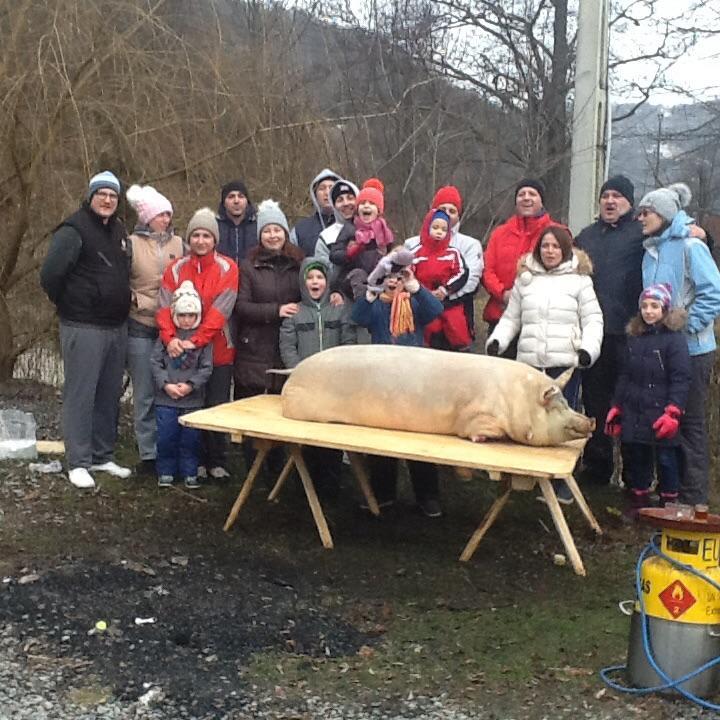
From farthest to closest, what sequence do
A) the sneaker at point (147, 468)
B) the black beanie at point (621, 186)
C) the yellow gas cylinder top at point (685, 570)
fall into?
the sneaker at point (147, 468)
the black beanie at point (621, 186)
the yellow gas cylinder top at point (685, 570)

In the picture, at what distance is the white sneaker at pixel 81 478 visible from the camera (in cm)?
696

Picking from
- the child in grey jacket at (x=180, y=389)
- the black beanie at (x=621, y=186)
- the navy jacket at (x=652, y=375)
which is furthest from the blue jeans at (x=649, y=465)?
the child in grey jacket at (x=180, y=389)

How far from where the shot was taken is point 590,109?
8.83m

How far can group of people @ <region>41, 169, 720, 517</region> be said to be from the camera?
21.8ft

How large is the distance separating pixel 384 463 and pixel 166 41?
189 inches

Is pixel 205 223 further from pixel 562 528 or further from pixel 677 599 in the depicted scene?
pixel 677 599

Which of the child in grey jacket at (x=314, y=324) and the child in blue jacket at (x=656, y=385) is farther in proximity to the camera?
the child in grey jacket at (x=314, y=324)

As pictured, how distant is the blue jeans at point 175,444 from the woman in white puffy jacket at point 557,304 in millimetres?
2278

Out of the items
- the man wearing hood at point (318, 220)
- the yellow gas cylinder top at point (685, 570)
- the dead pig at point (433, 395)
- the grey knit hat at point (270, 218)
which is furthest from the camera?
the man wearing hood at point (318, 220)

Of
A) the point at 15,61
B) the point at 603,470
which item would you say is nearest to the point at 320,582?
the point at 603,470

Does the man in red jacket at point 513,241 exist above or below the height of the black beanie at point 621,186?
below

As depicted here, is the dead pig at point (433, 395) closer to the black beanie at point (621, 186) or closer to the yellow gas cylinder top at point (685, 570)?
the yellow gas cylinder top at point (685, 570)

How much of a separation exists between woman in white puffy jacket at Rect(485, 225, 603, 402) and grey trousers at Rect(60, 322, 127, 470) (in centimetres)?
270

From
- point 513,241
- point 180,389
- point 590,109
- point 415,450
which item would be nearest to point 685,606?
point 415,450
